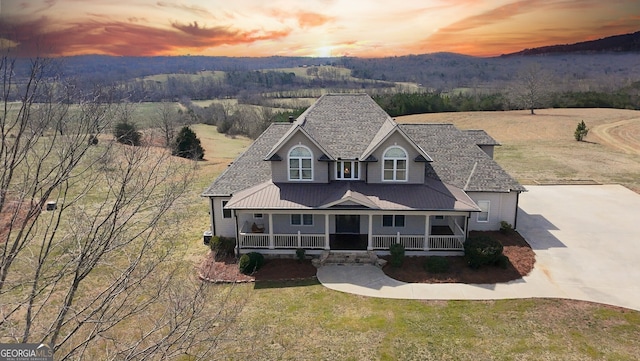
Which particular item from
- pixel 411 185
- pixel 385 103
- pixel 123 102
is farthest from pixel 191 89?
pixel 123 102

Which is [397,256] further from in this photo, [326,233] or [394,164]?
[394,164]

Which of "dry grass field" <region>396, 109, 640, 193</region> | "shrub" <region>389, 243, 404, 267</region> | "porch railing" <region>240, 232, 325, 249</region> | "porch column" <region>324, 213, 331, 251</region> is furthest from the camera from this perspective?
"dry grass field" <region>396, 109, 640, 193</region>

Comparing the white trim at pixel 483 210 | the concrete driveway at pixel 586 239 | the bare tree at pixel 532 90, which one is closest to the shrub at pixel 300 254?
the white trim at pixel 483 210

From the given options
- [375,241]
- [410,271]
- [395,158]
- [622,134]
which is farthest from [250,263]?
[622,134]

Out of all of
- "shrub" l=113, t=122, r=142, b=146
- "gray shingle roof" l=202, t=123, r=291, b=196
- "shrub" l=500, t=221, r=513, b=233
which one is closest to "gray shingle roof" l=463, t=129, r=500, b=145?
"shrub" l=500, t=221, r=513, b=233

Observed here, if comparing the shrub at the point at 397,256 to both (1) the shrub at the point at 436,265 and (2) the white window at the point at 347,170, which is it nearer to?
(1) the shrub at the point at 436,265

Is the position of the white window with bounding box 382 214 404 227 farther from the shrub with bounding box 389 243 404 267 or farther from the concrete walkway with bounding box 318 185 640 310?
the concrete walkway with bounding box 318 185 640 310

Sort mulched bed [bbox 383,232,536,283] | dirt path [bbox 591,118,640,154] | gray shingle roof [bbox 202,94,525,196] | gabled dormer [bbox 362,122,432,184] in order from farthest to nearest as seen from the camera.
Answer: dirt path [bbox 591,118,640,154] → gray shingle roof [bbox 202,94,525,196] → gabled dormer [bbox 362,122,432,184] → mulched bed [bbox 383,232,536,283]

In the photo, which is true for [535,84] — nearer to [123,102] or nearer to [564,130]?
[564,130]
